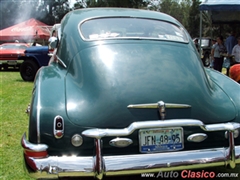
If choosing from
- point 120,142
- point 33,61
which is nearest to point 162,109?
point 120,142

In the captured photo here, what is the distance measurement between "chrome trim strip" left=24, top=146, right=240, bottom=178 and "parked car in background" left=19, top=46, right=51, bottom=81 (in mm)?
8406

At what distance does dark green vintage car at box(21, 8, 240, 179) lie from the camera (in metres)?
2.42

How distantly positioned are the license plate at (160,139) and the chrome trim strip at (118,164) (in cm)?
6

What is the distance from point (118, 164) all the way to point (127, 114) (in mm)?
415

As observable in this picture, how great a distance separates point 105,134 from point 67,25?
168 centimetres

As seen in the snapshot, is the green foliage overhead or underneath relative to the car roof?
underneath

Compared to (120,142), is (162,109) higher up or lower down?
higher up

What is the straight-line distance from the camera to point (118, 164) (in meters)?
2.39

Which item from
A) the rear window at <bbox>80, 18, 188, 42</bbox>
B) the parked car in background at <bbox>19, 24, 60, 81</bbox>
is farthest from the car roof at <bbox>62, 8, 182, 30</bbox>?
the parked car in background at <bbox>19, 24, 60, 81</bbox>

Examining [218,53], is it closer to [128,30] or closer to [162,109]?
[128,30]

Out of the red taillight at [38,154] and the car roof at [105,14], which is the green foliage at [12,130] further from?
the car roof at [105,14]

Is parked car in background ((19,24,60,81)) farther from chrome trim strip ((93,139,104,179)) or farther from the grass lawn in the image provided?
chrome trim strip ((93,139,104,179))

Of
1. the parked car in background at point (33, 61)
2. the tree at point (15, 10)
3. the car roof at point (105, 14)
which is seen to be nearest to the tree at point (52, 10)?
the tree at point (15, 10)

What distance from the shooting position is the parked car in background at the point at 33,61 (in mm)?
10539
